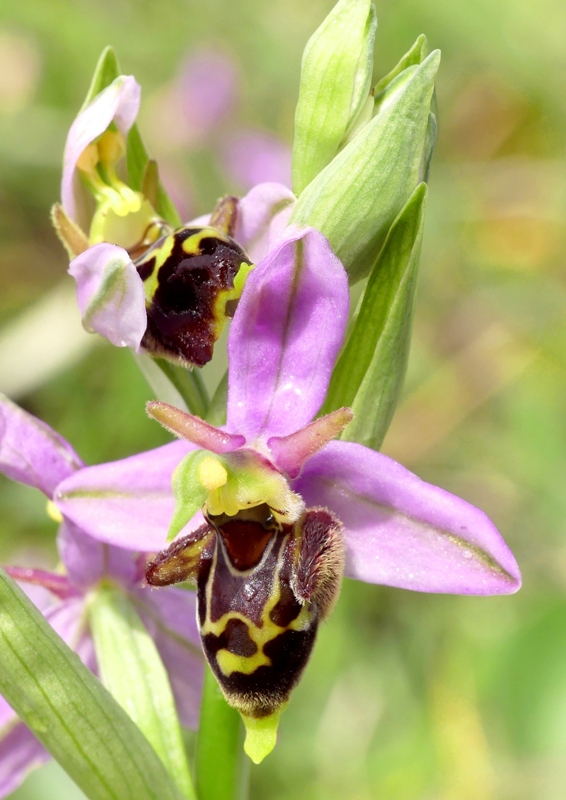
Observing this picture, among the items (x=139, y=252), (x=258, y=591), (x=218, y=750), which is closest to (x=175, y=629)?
(x=218, y=750)

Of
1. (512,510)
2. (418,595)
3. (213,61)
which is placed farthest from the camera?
(213,61)

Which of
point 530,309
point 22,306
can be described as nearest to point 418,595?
point 530,309

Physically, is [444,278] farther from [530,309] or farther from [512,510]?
[512,510]

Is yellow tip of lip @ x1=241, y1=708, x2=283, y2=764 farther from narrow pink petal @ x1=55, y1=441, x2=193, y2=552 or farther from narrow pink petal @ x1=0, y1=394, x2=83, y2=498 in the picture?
narrow pink petal @ x1=0, y1=394, x2=83, y2=498

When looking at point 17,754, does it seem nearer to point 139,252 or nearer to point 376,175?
point 139,252

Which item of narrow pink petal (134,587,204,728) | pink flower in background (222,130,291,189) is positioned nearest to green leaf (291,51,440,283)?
narrow pink petal (134,587,204,728)

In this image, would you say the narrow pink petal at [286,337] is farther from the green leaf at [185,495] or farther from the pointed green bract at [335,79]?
the pointed green bract at [335,79]
